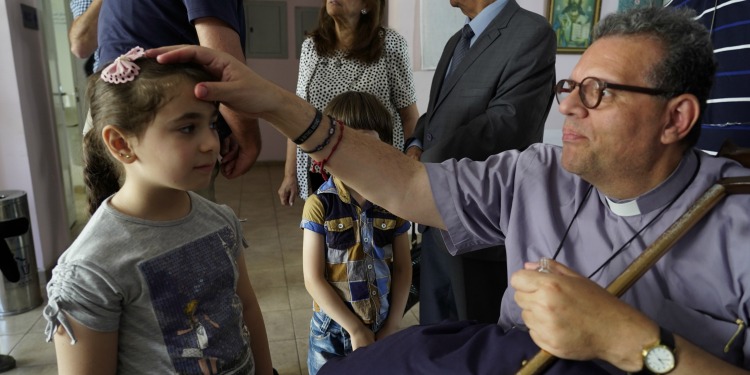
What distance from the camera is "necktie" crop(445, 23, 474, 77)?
198 centimetres

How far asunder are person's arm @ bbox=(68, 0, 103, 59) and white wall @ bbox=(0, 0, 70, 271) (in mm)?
1054

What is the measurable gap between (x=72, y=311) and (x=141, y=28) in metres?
0.78

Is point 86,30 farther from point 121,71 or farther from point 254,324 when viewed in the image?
point 254,324

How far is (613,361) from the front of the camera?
32.0 inches

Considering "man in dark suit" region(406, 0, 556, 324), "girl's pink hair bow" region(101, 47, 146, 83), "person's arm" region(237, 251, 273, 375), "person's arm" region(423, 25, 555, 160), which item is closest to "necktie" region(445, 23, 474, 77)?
"man in dark suit" region(406, 0, 556, 324)

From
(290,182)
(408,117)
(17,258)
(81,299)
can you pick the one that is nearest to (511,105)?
(408,117)

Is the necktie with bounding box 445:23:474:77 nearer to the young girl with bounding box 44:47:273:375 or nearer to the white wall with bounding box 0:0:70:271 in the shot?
the young girl with bounding box 44:47:273:375

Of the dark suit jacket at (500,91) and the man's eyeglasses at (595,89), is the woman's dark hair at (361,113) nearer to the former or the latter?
the dark suit jacket at (500,91)

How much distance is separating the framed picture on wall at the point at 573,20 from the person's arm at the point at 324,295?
266 centimetres

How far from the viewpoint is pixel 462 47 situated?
2021 millimetres

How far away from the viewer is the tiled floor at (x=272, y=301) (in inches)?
96.7

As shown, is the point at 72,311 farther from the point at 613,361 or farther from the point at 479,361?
the point at 613,361

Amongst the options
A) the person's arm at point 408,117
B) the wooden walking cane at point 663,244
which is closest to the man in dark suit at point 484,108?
the person's arm at point 408,117

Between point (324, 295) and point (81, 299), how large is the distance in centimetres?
83
